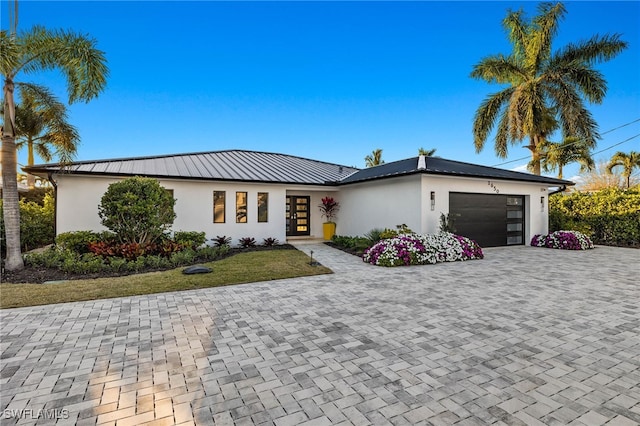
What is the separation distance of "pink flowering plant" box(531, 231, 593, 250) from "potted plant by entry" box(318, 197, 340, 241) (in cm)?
853

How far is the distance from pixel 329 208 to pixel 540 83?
12142 mm

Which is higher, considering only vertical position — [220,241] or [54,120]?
[54,120]

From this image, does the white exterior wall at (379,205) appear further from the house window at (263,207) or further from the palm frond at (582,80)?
the palm frond at (582,80)

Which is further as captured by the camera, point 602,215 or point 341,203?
point 341,203

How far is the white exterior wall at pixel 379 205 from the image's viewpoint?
10703mm

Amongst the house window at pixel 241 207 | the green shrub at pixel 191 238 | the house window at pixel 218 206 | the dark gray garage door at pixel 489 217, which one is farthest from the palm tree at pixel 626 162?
the green shrub at pixel 191 238

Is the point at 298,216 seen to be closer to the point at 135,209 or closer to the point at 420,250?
the point at 420,250

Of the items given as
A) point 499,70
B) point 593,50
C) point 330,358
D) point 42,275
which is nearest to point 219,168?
point 42,275

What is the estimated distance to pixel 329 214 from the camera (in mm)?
15344

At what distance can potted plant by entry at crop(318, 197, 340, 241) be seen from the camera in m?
14.8

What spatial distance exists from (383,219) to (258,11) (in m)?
8.71

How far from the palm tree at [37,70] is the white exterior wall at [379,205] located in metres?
9.20

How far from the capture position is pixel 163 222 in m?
9.46

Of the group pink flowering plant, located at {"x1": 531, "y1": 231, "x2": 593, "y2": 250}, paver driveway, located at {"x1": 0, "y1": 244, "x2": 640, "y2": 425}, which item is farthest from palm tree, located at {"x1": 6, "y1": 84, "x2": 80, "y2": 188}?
pink flowering plant, located at {"x1": 531, "y1": 231, "x2": 593, "y2": 250}
